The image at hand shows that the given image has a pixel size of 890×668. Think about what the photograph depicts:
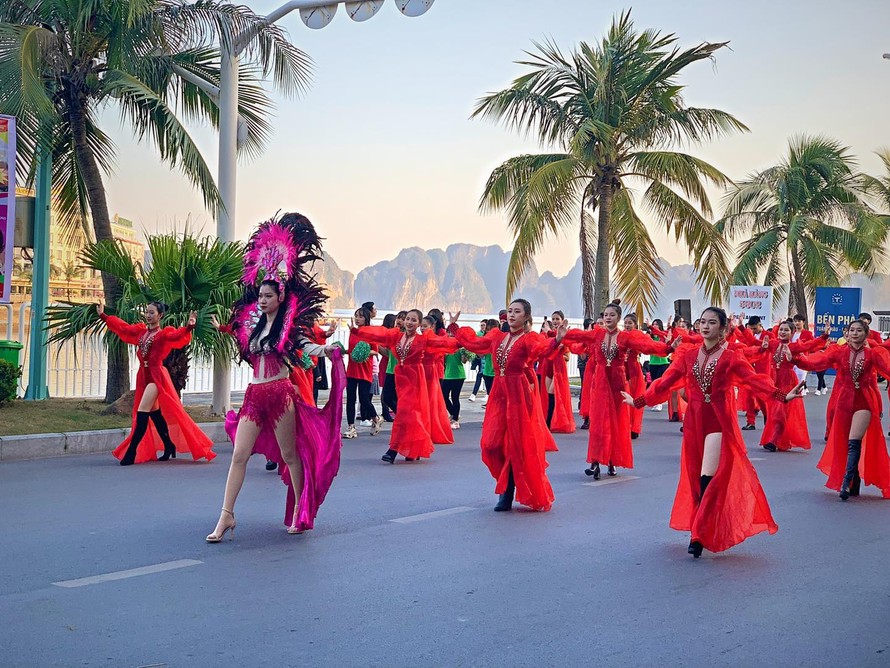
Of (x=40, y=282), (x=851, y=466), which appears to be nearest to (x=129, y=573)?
(x=851, y=466)

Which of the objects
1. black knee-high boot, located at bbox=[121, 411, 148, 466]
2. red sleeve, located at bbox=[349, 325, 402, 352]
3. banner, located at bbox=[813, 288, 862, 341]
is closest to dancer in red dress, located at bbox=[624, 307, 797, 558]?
red sleeve, located at bbox=[349, 325, 402, 352]

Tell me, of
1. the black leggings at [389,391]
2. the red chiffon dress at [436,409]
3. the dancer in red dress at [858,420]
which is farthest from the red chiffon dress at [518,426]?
the black leggings at [389,391]

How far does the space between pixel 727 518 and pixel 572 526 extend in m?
1.40

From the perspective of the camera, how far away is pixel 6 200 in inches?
544

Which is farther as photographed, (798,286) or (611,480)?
→ (798,286)

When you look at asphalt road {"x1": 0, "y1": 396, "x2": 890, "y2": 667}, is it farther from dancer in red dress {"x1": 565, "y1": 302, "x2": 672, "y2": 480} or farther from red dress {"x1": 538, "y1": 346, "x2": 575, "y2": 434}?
red dress {"x1": 538, "y1": 346, "x2": 575, "y2": 434}

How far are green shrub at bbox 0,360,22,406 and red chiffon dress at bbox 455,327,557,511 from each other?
7.72 metres

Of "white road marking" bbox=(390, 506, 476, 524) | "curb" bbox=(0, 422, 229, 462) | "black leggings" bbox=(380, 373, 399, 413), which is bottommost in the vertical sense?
"white road marking" bbox=(390, 506, 476, 524)

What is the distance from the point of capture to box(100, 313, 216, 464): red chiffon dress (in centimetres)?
1153

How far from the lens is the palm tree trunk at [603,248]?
73.4 feet

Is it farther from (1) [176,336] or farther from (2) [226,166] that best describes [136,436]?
(2) [226,166]

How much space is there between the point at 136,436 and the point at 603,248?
13089 millimetres

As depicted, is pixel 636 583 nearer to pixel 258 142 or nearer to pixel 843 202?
pixel 258 142

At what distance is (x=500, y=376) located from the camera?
928cm
